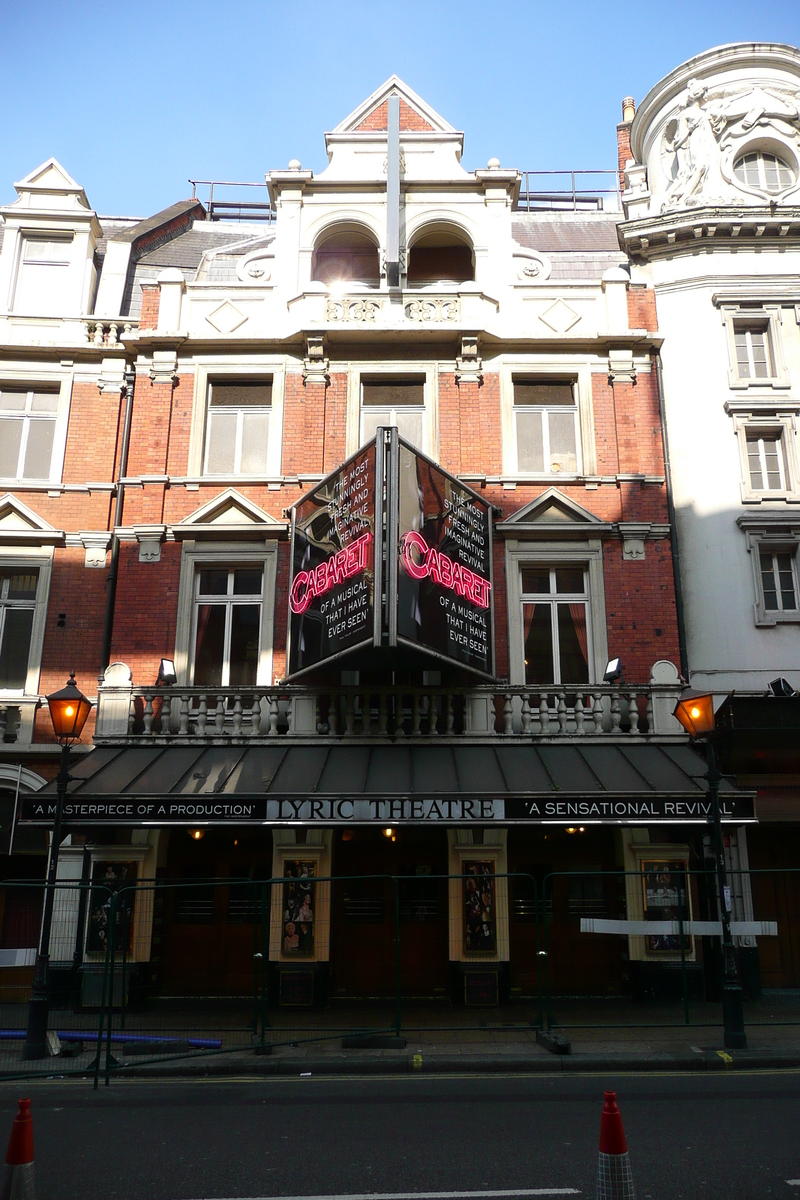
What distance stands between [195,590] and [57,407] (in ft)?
16.2

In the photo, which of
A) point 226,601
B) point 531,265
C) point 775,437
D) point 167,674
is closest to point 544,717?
point 226,601

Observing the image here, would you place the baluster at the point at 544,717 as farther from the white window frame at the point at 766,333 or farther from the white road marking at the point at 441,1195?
the white road marking at the point at 441,1195

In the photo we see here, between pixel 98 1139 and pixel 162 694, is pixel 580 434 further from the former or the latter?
pixel 98 1139

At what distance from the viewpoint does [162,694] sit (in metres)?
15.1

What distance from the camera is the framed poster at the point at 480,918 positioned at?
1409 centimetres

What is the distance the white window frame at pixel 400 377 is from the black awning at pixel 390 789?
6.03 meters

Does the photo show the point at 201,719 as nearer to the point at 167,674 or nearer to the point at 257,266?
the point at 167,674

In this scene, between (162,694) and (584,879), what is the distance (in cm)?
810

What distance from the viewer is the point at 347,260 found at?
18797mm

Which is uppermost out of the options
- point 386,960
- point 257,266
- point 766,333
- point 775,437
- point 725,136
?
point 725,136

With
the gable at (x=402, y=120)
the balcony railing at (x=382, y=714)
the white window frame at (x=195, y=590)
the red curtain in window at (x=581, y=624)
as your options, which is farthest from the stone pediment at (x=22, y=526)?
the gable at (x=402, y=120)

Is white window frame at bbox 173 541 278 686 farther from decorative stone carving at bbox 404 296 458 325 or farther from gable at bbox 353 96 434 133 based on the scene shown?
gable at bbox 353 96 434 133

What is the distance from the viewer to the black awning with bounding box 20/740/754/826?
42.0 feet

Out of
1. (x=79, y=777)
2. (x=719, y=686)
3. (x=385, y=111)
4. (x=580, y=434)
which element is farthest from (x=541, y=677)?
(x=385, y=111)
